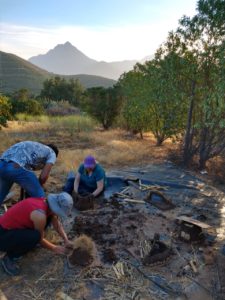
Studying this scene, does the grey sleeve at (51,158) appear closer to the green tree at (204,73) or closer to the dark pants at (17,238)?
the dark pants at (17,238)

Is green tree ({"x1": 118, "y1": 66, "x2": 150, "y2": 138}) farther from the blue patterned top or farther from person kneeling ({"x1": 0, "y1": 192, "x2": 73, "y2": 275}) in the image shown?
person kneeling ({"x1": 0, "y1": 192, "x2": 73, "y2": 275})

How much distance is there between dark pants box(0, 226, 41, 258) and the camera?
13.2ft

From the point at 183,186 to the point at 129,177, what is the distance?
1.18 metres

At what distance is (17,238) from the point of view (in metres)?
4.02

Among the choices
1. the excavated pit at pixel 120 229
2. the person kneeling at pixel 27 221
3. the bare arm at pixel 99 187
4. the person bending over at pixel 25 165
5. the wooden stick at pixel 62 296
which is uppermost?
the person bending over at pixel 25 165

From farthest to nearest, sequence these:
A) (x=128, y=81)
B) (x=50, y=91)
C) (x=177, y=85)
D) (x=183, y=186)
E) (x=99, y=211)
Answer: (x=50, y=91) → (x=128, y=81) → (x=177, y=85) → (x=183, y=186) → (x=99, y=211)

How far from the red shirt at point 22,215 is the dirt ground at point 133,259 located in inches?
23.3

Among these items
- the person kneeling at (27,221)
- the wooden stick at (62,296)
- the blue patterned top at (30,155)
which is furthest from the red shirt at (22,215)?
the blue patterned top at (30,155)

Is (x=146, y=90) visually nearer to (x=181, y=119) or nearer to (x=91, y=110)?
(x=181, y=119)

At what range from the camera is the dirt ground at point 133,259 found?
12.9ft

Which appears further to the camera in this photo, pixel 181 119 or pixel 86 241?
pixel 181 119

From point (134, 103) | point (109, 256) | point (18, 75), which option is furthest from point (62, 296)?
point (18, 75)

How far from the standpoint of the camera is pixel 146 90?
13281 millimetres

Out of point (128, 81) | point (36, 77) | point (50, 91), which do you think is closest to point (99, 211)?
point (128, 81)
